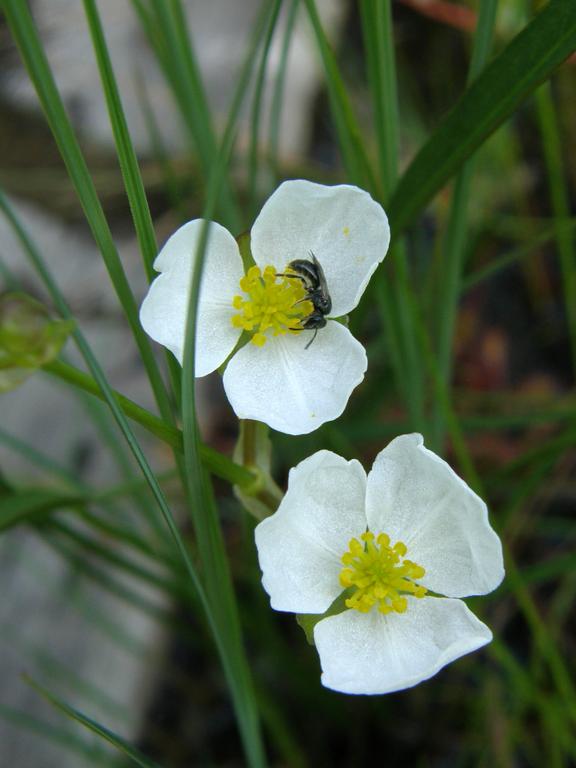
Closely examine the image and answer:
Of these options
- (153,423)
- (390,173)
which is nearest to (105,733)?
(153,423)

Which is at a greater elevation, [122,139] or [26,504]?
[122,139]

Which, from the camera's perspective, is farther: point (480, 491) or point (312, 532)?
point (480, 491)

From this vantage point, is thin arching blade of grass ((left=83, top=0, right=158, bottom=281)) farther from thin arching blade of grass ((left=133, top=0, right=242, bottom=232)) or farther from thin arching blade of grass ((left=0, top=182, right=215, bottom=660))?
thin arching blade of grass ((left=133, top=0, right=242, bottom=232))

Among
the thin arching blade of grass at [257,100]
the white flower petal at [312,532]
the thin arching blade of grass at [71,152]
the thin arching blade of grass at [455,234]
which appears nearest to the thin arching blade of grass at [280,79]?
the thin arching blade of grass at [257,100]

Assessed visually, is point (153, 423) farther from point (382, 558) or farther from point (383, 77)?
point (383, 77)

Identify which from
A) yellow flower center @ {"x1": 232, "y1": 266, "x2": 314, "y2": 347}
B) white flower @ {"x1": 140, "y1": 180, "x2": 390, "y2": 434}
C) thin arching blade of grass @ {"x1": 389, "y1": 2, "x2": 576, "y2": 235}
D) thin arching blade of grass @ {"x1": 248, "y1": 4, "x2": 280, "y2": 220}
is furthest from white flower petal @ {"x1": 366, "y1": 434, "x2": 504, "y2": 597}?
thin arching blade of grass @ {"x1": 248, "y1": 4, "x2": 280, "y2": 220}

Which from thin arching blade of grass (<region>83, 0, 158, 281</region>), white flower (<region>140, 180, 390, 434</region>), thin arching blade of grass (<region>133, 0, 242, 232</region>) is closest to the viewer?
thin arching blade of grass (<region>83, 0, 158, 281</region>)
